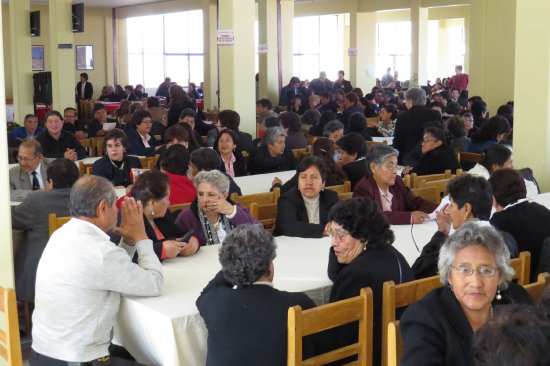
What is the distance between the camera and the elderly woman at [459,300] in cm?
248

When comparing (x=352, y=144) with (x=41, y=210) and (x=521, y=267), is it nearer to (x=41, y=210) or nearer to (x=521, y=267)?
(x=41, y=210)

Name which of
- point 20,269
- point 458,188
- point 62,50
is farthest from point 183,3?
point 458,188

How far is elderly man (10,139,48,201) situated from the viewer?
5.99 m

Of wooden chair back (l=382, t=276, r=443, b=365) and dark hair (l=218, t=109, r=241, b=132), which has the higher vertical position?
dark hair (l=218, t=109, r=241, b=132)

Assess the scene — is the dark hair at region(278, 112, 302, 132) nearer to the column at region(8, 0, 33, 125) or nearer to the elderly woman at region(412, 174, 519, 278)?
the elderly woman at region(412, 174, 519, 278)

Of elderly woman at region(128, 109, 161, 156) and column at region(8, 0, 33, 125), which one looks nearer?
elderly woman at region(128, 109, 161, 156)

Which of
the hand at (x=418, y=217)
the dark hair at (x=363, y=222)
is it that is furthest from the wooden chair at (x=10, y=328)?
the hand at (x=418, y=217)

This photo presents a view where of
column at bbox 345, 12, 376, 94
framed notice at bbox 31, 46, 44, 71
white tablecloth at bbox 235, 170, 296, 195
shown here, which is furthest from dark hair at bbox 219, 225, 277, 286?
framed notice at bbox 31, 46, 44, 71

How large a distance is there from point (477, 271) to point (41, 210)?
2.88m

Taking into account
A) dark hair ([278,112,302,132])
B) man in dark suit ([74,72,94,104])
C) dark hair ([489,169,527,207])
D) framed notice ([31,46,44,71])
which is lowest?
dark hair ([489,169,527,207])

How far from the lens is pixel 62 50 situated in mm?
11773

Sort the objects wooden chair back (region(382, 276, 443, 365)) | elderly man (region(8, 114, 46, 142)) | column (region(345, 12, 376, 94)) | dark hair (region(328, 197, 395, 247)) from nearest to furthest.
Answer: wooden chair back (region(382, 276, 443, 365)), dark hair (region(328, 197, 395, 247)), elderly man (region(8, 114, 46, 142)), column (region(345, 12, 376, 94))

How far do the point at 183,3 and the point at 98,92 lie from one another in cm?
470

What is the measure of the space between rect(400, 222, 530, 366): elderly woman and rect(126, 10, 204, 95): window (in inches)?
867
